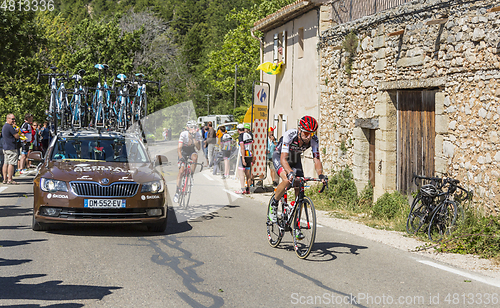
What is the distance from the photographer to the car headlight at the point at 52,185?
7.86 m

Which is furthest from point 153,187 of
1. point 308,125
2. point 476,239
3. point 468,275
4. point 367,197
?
point 367,197

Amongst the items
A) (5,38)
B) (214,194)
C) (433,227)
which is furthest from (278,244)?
(5,38)

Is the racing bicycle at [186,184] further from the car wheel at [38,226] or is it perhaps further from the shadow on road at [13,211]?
the car wheel at [38,226]

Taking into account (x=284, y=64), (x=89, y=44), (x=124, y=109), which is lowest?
(x=124, y=109)

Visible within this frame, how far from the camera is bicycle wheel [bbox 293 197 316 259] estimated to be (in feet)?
22.8

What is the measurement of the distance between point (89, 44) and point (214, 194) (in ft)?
109

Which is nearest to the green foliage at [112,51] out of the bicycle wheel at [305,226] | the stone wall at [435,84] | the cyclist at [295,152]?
the stone wall at [435,84]

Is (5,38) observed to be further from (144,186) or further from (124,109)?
(144,186)

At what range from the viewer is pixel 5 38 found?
27.2 m

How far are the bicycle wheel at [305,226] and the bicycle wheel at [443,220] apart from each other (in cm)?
244

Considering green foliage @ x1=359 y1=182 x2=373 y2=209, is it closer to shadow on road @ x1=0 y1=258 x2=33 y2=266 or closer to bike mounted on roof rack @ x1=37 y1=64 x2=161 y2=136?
bike mounted on roof rack @ x1=37 y1=64 x2=161 y2=136

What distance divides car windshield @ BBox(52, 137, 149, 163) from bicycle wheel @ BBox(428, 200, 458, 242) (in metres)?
5.04

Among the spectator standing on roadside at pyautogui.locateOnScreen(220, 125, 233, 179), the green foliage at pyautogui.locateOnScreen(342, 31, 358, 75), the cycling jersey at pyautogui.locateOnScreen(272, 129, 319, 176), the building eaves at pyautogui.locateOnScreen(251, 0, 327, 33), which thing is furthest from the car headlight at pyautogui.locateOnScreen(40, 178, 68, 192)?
the building eaves at pyautogui.locateOnScreen(251, 0, 327, 33)

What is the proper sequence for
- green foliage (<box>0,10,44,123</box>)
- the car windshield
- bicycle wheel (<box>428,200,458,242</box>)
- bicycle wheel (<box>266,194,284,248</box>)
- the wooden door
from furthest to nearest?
green foliage (<box>0,10,44,123</box>), the wooden door, the car windshield, bicycle wheel (<box>428,200,458,242</box>), bicycle wheel (<box>266,194,284,248</box>)
